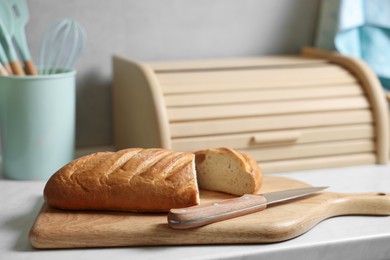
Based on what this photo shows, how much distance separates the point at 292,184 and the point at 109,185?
313 mm

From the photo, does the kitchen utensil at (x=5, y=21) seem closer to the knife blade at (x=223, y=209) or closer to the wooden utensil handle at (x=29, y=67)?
the wooden utensil handle at (x=29, y=67)

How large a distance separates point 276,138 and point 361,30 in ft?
1.46

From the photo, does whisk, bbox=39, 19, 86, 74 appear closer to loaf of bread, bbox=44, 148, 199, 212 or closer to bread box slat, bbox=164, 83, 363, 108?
bread box slat, bbox=164, 83, 363, 108

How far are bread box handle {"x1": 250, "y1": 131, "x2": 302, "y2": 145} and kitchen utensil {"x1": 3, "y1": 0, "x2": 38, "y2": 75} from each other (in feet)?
1.39

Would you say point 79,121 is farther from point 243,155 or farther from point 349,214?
point 349,214

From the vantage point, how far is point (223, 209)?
30.1 inches

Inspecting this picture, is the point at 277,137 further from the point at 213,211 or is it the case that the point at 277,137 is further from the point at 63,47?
the point at 63,47

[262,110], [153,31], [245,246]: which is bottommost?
[245,246]

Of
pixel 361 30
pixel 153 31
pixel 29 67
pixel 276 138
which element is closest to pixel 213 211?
pixel 276 138

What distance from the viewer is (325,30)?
137 cm

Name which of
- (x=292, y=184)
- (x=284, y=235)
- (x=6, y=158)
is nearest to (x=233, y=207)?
(x=284, y=235)

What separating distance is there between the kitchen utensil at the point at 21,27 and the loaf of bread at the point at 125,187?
0.31 metres

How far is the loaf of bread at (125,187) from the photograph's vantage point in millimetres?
786

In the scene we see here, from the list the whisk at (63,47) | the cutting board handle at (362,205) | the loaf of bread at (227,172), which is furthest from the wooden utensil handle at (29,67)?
the cutting board handle at (362,205)
